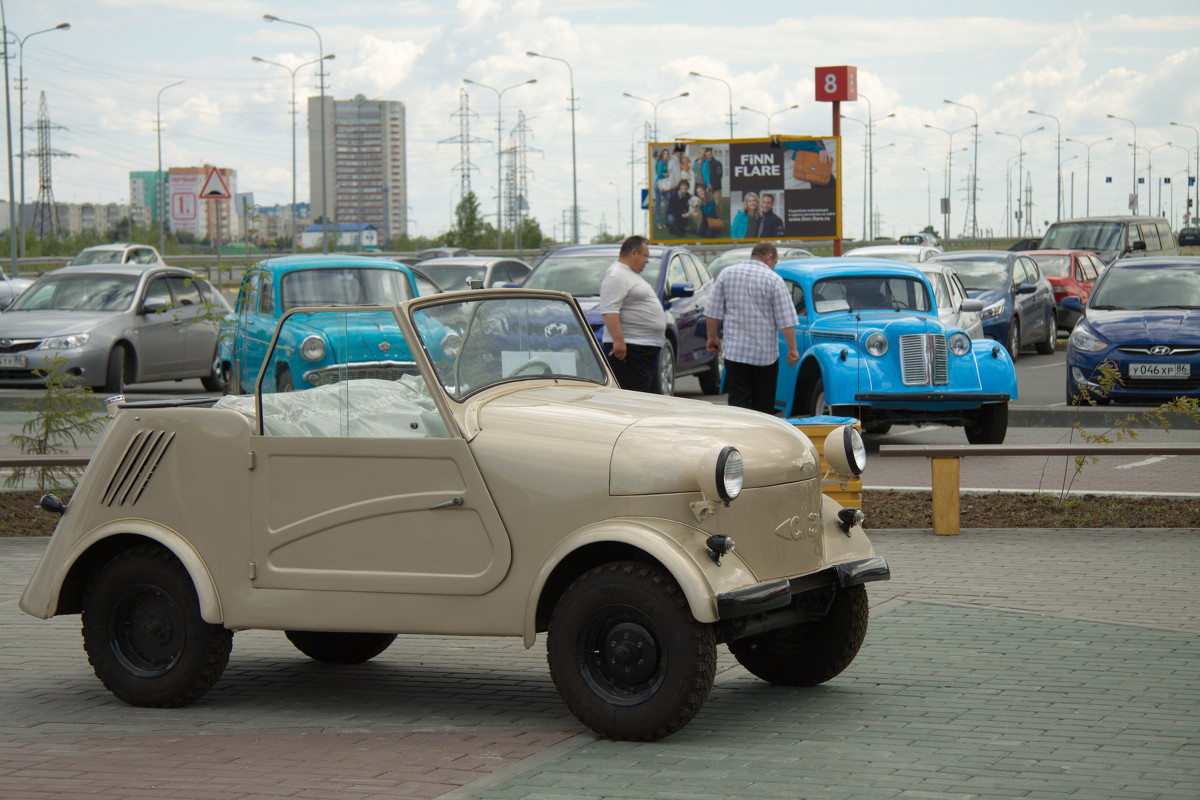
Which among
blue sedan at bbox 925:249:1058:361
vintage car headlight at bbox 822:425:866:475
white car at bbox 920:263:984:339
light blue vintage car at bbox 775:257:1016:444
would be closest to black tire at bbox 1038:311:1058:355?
blue sedan at bbox 925:249:1058:361

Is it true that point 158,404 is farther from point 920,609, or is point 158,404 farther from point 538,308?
point 920,609

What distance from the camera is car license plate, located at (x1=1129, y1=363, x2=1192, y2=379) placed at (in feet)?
51.8

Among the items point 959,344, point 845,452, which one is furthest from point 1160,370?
point 845,452

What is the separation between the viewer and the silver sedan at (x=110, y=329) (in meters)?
18.9

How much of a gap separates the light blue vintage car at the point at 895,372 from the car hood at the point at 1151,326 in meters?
2.74

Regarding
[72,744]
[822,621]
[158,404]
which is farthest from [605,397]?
[72,744]

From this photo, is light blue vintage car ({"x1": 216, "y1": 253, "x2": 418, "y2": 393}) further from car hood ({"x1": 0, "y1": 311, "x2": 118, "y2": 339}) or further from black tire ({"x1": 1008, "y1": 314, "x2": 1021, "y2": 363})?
black tire ({"x1": 1008, "y1": 314, "x2": 1021, "y2": 363})

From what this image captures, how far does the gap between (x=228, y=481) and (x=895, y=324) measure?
8.95 m

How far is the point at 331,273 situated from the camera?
614 inches

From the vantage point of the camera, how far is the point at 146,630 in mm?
6098

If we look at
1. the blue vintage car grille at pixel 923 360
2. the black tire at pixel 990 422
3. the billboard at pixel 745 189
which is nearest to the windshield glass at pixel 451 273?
the billboard at pixel 745 189

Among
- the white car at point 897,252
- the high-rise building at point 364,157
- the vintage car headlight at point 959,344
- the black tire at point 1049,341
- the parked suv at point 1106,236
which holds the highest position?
the high-rise building at point 364,157

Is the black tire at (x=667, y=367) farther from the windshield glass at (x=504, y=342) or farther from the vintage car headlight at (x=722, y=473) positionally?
the vintage car headlight at (x=722, y=473)

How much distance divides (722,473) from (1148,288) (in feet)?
45.9
